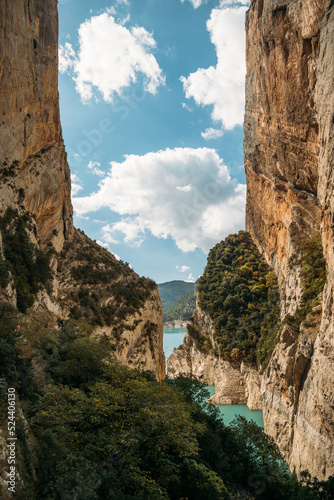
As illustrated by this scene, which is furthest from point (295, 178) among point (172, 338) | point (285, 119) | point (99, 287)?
point (172, 338)

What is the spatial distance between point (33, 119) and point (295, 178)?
24.5m

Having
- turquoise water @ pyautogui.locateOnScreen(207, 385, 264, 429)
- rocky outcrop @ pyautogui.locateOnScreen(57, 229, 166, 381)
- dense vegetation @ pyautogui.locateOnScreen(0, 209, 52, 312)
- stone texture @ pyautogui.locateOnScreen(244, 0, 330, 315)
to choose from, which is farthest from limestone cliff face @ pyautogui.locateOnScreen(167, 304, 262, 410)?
dense vegetation @ pyautogui.locateOnScreen(0, 209, 52, 312)

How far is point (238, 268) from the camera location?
51875 mm

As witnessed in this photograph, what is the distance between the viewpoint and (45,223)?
26.8 metres

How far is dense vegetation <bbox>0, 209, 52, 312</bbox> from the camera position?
17078mm

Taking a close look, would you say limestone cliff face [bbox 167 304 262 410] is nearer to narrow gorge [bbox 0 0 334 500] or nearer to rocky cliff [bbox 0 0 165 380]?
narrow gorge [bbox 0 0 334 500]

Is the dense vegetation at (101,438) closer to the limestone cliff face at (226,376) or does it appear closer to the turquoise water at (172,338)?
the limestone cliff face at (226,376)

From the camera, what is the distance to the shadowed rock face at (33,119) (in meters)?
19.1

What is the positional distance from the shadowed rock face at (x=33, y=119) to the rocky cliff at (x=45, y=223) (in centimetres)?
6

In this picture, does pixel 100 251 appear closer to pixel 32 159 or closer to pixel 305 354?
pixel 32 159

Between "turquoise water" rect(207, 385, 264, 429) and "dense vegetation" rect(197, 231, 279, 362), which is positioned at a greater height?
"dense vegetation" rect(197, 231, 279, 362)

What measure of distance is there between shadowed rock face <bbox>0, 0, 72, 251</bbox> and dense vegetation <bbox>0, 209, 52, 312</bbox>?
1.00 meters

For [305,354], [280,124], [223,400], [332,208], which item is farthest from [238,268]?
[332,208]

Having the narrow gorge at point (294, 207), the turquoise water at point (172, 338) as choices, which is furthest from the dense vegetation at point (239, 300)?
the turquoise water at point (172, 338)
